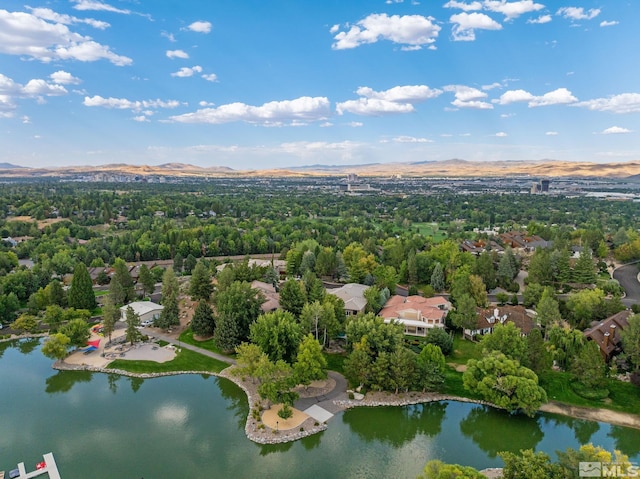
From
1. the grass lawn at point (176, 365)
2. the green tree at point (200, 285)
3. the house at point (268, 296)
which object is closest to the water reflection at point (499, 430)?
the grass lawn at point (176, 365)

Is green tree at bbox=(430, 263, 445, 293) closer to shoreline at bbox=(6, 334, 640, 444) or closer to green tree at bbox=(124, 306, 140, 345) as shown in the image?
shoreline at bbox=(6, 334, 640, 444)

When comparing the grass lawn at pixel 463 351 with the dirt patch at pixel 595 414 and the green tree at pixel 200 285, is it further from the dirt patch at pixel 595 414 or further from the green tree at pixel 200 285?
the green tree at pixel 200 285

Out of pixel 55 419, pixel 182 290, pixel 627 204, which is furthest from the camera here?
pixel 627 204

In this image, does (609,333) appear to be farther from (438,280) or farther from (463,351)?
(438,280)


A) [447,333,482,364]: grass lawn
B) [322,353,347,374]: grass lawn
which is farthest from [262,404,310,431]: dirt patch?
[447,333,482,364]: grass lawn

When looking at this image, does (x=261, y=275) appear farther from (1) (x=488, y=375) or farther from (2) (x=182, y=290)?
(1) (x=488, y=375)

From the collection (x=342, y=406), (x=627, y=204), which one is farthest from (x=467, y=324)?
(x=627, y=204)
